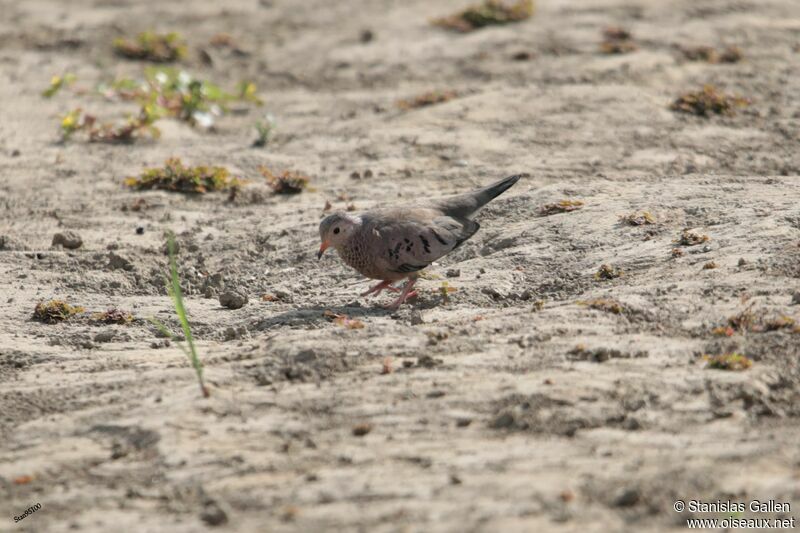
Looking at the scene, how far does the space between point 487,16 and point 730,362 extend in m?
8.62

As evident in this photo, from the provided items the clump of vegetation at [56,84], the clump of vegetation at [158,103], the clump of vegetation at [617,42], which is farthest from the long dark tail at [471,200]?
the clump of vegetation at [56,84]

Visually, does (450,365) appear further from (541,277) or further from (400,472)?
(541,277)

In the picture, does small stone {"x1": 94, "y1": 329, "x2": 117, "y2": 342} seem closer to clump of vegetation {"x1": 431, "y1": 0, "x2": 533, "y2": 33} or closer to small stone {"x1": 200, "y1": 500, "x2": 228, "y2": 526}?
small stone {"x1": 200, "y1": 500, "x2": 228, "y2": 526}

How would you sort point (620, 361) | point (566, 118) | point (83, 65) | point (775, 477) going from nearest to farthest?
1. point (775, 477)
2. point (620, 361)
3. point (566, 118)
4. point (83, 65)

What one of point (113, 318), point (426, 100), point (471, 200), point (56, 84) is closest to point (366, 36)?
point (426, 100)

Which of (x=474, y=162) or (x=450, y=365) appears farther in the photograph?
(x=474, y=162)

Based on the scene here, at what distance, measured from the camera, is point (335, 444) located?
5.37m

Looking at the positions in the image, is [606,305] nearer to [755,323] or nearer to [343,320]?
[755,323]

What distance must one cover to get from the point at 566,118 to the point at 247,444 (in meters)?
6.37

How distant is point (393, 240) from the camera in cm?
760

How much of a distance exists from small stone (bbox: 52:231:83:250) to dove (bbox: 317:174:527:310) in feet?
6.92

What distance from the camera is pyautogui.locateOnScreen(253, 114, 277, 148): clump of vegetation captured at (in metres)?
11.0

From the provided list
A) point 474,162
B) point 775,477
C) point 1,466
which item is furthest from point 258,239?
point 775,477

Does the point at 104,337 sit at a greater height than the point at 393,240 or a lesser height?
lesser
